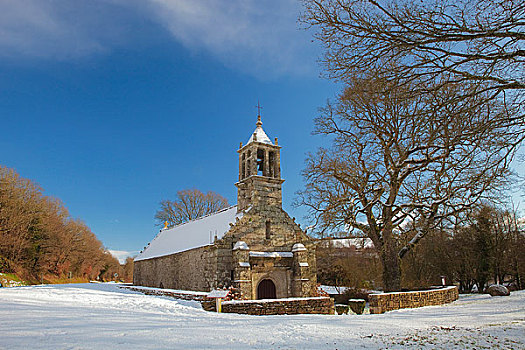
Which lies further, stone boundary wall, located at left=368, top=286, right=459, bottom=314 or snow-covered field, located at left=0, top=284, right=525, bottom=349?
stone boundary wall, located at left=368, top=286, right=459, bottom=314

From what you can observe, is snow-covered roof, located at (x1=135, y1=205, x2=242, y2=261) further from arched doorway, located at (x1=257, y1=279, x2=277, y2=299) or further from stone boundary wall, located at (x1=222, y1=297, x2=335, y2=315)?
stone boundary wall, located at (x1=222, y1=297, x2=335, y2=315)

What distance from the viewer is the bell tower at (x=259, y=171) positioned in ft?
69.1

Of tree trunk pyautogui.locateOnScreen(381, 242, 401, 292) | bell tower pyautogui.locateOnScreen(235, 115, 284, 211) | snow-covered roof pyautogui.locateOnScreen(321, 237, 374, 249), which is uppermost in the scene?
bell tower pyautogui.locateOnScreen(235, 115, 284, 211)

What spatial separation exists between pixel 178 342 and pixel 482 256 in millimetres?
25994

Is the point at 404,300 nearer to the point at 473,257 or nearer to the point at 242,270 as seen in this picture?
the point at 242,270

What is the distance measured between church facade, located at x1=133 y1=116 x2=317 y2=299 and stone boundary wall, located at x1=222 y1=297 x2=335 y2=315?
4.38 metres

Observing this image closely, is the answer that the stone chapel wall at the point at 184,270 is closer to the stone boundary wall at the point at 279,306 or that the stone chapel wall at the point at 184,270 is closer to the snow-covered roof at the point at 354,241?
the stone boundary wall at the point at 279,306

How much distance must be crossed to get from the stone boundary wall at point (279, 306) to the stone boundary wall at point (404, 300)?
2.72 m

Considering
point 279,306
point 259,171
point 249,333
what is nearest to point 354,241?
point 259,171

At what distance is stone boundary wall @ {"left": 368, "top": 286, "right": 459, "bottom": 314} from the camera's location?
12465mm

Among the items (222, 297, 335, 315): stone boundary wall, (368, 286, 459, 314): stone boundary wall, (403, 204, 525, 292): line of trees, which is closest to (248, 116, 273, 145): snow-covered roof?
(222, 297, 335, 315): stone boundary wall

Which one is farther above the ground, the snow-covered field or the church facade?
the church facade

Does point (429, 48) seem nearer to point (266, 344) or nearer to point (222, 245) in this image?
point (266, 344)

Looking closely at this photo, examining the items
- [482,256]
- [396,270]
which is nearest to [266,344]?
[396,270]
